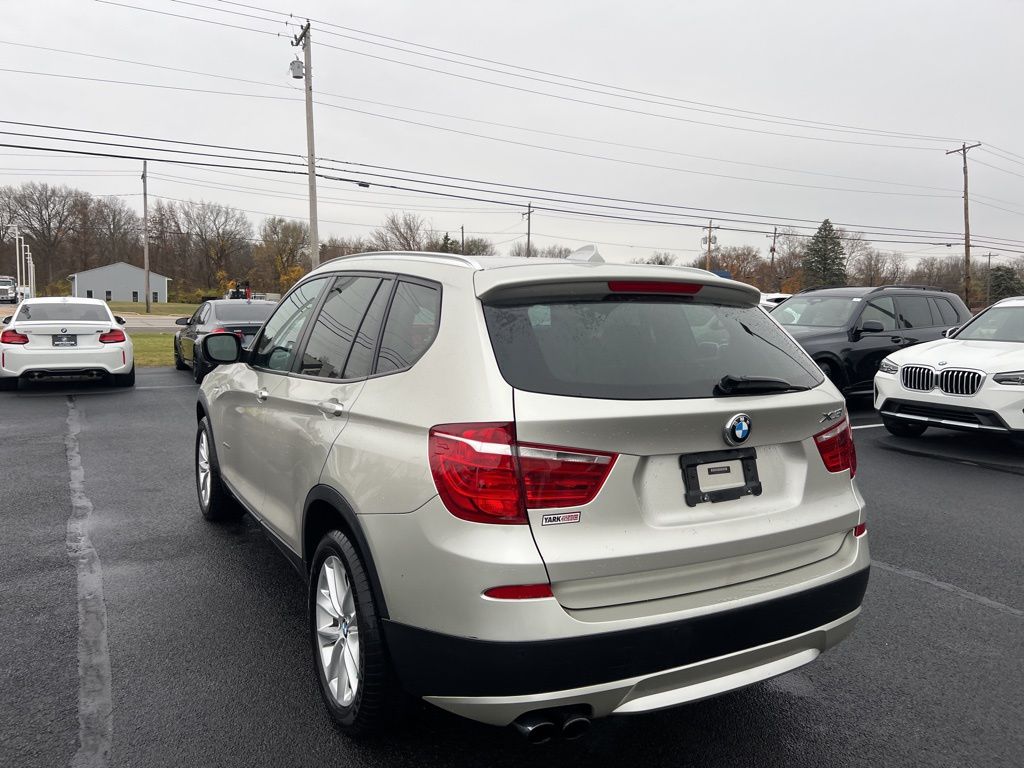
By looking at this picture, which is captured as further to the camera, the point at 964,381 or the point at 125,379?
the point at 125,379

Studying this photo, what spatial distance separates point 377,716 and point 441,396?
3.68ft

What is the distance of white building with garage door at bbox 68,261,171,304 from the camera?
9006cm

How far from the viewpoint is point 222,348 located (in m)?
4.45

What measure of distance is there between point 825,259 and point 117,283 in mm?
85450

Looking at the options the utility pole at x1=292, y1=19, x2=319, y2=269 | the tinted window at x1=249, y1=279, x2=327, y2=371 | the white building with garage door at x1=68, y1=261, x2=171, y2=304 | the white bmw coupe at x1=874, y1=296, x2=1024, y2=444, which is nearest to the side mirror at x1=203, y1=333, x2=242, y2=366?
the tinted window at x1=249, y1=279, x2=327, y2=371

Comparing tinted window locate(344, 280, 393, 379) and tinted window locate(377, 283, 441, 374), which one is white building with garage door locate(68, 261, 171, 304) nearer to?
tinted window locate(344, 280, 393, 379)

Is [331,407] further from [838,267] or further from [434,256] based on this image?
[838,267]

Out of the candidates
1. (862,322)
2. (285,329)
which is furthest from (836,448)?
(862,322)

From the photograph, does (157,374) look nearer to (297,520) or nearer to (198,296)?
(297,520)

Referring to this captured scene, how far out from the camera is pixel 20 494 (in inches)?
242

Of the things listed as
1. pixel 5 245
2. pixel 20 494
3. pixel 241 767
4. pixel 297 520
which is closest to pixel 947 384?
pixel 297 520

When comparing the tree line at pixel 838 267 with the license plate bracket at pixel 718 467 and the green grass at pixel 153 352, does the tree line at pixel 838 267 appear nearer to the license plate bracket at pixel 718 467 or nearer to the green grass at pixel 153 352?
the green grass at pixel 153 352

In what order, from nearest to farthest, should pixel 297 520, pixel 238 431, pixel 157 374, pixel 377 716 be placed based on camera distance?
1. pixel 377 716
2. pixel 297 520
3. pixel 238 431
4. pixel 157 374

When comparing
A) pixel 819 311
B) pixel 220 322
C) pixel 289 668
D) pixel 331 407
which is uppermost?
pixel 220 322
